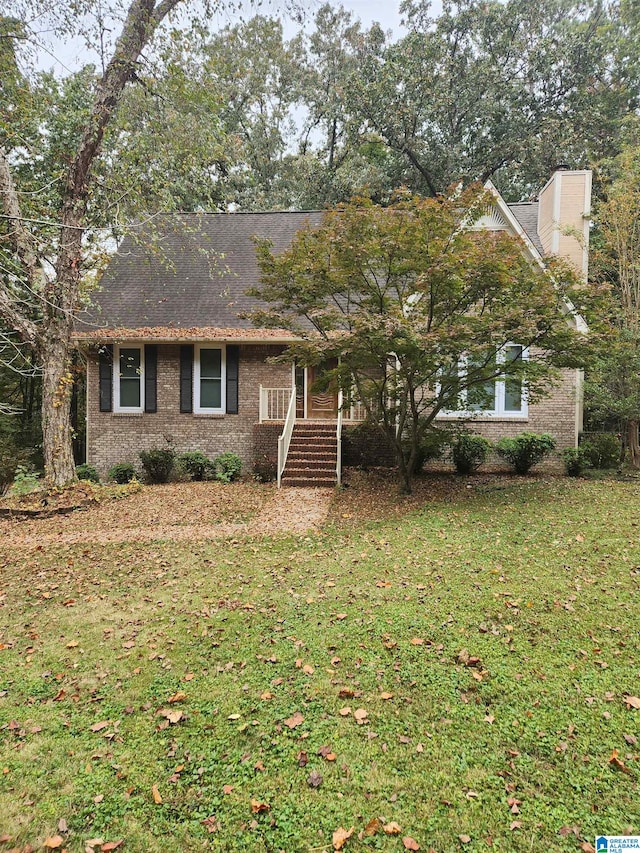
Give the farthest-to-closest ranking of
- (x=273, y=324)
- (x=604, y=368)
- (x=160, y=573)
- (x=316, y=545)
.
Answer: (x=604, y=368)
(x=273, y=324)
(x=316, y=545)
(x=160, y=573)

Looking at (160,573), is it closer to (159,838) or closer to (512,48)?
(159,838)

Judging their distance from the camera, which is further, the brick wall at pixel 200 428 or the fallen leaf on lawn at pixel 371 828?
the brick wall at pixel 200 428

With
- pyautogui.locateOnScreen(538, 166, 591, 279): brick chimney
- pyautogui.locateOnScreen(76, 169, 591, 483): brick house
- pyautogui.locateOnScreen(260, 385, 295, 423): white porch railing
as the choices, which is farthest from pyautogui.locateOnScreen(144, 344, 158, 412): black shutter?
pyautogui.locateOnScreen(538, 166, 591, 279): brick chimney

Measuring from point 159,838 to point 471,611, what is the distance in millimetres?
2902

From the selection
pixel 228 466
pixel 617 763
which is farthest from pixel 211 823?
pixel 228 466

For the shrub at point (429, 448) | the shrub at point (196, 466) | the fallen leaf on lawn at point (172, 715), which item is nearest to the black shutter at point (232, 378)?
the shrub at point (196, 466)

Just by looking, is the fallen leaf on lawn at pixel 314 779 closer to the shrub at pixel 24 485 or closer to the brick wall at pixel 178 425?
the shrub at pixel 24 485

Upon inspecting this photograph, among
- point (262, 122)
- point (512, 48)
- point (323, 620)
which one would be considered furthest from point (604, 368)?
point (262, 122)

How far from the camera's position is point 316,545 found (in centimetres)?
663

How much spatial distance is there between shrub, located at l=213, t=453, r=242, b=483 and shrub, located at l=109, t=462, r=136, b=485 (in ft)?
7.09

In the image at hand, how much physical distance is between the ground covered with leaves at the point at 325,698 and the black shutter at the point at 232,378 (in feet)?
22.5

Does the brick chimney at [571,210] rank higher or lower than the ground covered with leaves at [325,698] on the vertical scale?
higher

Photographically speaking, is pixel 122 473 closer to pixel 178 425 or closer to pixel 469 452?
pixel 178 425

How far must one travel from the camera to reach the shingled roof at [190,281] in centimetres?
1249
